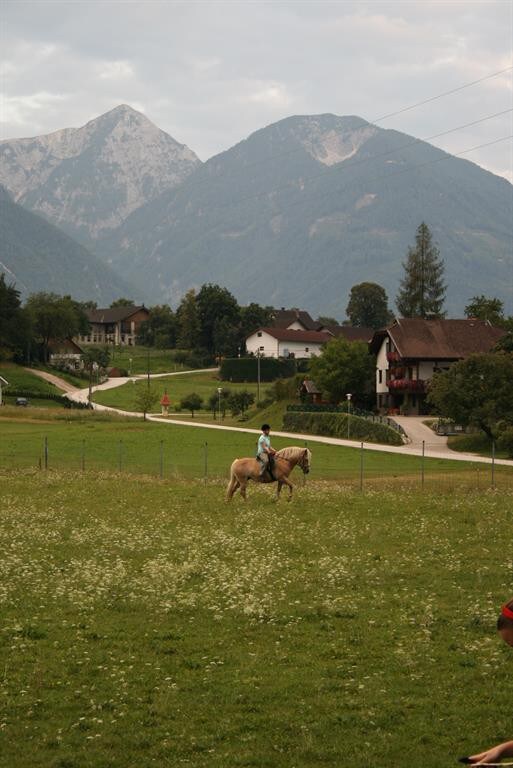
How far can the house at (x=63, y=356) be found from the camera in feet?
566

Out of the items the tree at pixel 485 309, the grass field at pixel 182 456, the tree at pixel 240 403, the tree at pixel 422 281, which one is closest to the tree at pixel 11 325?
the tree at pixel 240 403

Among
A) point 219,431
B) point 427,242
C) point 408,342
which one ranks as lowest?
point 219,431

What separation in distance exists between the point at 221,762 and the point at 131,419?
89334mm

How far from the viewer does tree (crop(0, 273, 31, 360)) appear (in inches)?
5812

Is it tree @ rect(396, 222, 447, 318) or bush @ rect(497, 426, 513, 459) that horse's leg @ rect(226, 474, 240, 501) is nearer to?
bush @ rect(497, 426, 513, 459)

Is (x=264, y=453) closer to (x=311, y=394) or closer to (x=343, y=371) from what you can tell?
(x=343, y=371)

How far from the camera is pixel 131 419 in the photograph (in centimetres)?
9850

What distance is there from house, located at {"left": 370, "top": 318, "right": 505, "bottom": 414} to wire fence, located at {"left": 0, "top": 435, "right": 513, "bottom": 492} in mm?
26570

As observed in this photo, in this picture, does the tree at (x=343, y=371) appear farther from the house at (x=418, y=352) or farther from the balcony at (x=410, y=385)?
the balcony at (x=410, y=385)

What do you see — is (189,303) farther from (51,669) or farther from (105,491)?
(51,669)

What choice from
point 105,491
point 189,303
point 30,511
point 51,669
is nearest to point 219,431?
point 105,491

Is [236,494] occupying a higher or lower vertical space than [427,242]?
lower

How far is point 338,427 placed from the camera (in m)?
81.6

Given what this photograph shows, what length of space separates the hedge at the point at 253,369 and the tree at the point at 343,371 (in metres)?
52.9
